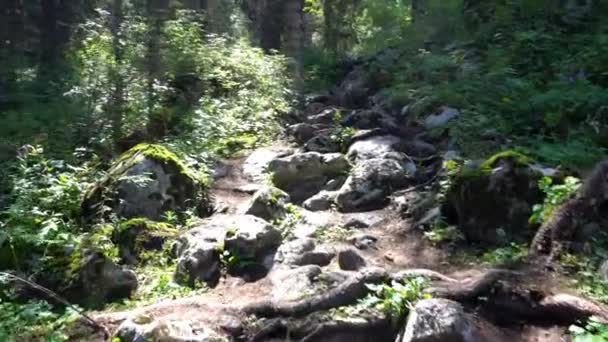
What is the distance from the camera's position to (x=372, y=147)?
8.85 m

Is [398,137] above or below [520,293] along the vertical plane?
above

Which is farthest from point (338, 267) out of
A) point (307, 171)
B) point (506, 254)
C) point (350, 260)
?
point (307, 171)

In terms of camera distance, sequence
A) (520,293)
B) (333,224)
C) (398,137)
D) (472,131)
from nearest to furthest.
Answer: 1. (520,293)
2. (333,224)
3. (472,131)
4. (398,137)

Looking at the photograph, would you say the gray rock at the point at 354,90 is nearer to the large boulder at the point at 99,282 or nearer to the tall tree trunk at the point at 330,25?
the tall tree trunk at the point at 330,25

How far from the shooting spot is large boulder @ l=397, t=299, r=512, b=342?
4.11 meters

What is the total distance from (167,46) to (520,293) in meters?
10.1

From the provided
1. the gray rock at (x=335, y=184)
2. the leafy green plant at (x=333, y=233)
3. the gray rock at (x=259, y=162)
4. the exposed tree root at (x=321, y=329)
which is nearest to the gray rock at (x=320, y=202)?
the gray rock at (x=335, y=184)

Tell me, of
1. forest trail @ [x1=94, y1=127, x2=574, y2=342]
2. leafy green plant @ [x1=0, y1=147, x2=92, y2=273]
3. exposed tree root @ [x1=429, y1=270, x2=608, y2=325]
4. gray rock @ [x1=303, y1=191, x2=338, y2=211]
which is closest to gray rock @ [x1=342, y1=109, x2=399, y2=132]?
gray rock @ [x1=303, y1=191, x2=338, y2=211]

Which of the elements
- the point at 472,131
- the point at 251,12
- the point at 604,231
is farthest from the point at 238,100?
the point at 251,12

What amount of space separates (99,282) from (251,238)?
155cm

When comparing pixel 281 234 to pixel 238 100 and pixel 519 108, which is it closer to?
pixel 519 108

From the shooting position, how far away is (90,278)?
19.2 feet

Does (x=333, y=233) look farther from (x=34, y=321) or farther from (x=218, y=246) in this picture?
(x=34, y=321)

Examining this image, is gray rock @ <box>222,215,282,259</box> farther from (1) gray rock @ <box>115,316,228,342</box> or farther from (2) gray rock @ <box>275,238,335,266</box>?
Answer: (1) gray rock @ <box>115,316,228,342</box>
